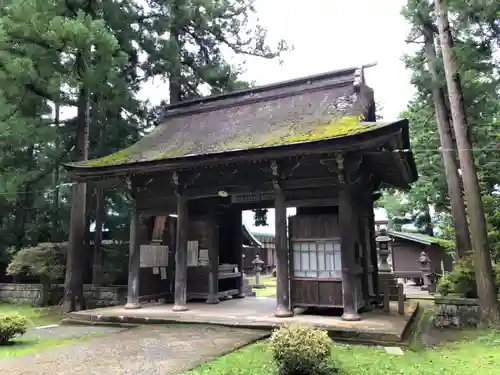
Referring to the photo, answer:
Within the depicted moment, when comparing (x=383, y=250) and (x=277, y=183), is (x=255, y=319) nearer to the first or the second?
(x=277, y=183)

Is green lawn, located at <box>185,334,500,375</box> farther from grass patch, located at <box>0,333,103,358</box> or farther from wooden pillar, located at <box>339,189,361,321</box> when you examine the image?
grass patch, located at <box>0,333,103,358</box>

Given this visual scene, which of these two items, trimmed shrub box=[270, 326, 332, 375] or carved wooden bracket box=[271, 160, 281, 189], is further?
carved wooden bracket box=[271, 160, 281, 189]

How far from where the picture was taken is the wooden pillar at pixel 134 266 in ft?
37.2

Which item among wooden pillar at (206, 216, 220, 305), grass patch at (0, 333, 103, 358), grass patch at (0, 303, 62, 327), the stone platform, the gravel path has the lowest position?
grass patch at (0, 303, 62, 327)

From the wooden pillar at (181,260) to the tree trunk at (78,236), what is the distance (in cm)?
451

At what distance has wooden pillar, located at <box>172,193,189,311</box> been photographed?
35.0 feet

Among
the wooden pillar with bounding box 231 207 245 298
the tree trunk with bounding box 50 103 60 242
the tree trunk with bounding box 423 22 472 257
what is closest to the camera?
the tree trunk with bounding box 423 22 472 257

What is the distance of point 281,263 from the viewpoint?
9.40 m

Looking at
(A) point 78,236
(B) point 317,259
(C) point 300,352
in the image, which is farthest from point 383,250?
(A) point 78,236

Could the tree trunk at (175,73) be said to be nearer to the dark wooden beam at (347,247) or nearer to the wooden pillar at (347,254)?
the dark wooden beam at (347,247)

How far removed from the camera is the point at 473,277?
9.72 metres

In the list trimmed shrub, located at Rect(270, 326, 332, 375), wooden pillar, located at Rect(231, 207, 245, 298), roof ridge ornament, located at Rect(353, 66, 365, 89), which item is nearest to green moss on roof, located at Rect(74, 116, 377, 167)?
roof ridge ornament, located at Rect(353, 66, 365, 89)

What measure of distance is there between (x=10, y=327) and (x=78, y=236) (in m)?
6.04

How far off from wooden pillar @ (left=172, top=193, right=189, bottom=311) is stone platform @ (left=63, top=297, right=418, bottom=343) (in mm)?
331
